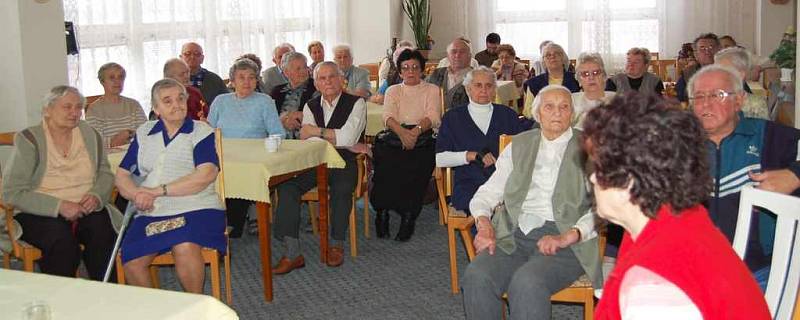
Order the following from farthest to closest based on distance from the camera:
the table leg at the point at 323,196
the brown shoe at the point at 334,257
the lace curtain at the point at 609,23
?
the lace curtain at the point at 609,23
the brown shoe at the point at 334,257
the table leg at the point at 323,196

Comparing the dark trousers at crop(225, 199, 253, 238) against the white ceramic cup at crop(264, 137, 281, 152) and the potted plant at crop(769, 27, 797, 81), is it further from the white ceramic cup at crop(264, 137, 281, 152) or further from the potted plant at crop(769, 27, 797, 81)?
the potted plant at crop(769, 27, 797, 81)

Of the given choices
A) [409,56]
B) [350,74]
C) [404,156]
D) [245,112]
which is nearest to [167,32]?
[350,74]

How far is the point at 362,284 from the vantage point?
4.84 m

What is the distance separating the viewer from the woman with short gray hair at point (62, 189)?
4203mm

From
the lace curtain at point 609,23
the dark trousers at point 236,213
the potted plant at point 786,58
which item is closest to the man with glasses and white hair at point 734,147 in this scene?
the dark trousers at point 236,213

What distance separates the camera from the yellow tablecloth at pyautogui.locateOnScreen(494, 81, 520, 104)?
782cm

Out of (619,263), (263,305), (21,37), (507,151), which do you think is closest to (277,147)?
(263,305)

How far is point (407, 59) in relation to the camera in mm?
6234

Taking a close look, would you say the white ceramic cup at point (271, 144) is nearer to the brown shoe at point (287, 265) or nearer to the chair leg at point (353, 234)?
the brown shoe at point (287, 265)

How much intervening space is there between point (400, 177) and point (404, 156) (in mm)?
138

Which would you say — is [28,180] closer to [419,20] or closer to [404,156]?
[404,156]

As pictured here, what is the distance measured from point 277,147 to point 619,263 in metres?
3.11

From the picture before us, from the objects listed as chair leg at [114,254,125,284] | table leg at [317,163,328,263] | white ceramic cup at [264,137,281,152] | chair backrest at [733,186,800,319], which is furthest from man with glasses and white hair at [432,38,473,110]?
chair backrest at [733,186,800,319]

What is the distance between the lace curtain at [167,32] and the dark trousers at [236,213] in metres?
1.91
